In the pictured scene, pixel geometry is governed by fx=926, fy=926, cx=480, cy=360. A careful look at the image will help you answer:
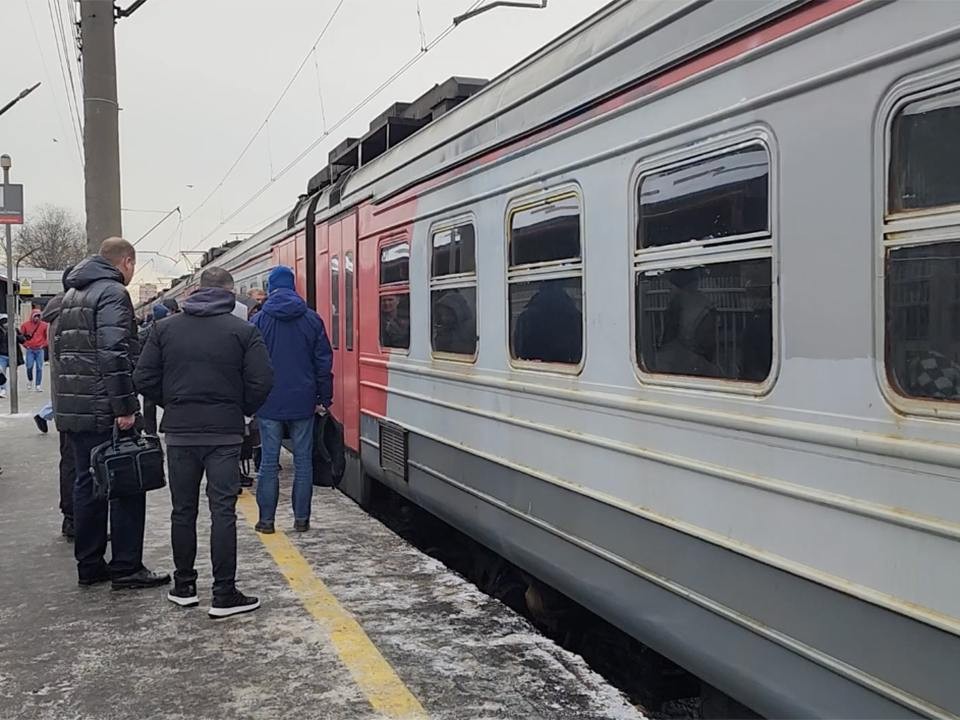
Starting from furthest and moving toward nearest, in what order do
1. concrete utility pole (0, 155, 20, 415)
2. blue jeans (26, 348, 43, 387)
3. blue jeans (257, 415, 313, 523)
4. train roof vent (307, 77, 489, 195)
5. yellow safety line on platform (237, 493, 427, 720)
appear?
blue jeans (26, 348, 43, 387) → concrete utility pole (0, 155, 20, 415) → train roof vent (307, 77, 489, 195) → blue jeans (257, 415, 313, 523) → yellow safety line on platform (237, 493, 427, 720)

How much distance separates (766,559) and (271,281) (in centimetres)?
435

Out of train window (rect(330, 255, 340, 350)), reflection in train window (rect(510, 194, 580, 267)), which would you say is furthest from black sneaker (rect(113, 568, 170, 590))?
train window (rect(330, 255, 340, 350))

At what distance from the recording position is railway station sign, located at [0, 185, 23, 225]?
1283cm

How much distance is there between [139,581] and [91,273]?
5.43 feet

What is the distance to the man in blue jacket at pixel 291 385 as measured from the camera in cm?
608

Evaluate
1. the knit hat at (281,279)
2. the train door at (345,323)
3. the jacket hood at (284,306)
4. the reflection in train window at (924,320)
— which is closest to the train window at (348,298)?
the train door at (345,323)

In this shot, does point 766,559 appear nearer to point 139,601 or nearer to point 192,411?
point 192,411

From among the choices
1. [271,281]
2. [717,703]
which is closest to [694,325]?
[717,703]

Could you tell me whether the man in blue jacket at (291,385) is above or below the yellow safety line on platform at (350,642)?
above

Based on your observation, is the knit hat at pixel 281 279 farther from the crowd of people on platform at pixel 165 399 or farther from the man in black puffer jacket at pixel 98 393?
the man in black puffer jacket at pixel 98 393

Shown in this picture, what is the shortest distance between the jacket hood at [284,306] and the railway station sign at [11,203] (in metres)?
8.54

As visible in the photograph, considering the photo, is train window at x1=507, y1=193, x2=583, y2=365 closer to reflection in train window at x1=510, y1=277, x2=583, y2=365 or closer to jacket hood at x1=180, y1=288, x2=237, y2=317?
reflection in train window at x1=510, y1=277, x2=583, y2=365

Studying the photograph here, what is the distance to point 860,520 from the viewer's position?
2.38 metres

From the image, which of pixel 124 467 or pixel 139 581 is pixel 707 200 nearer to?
pixel 124 467
